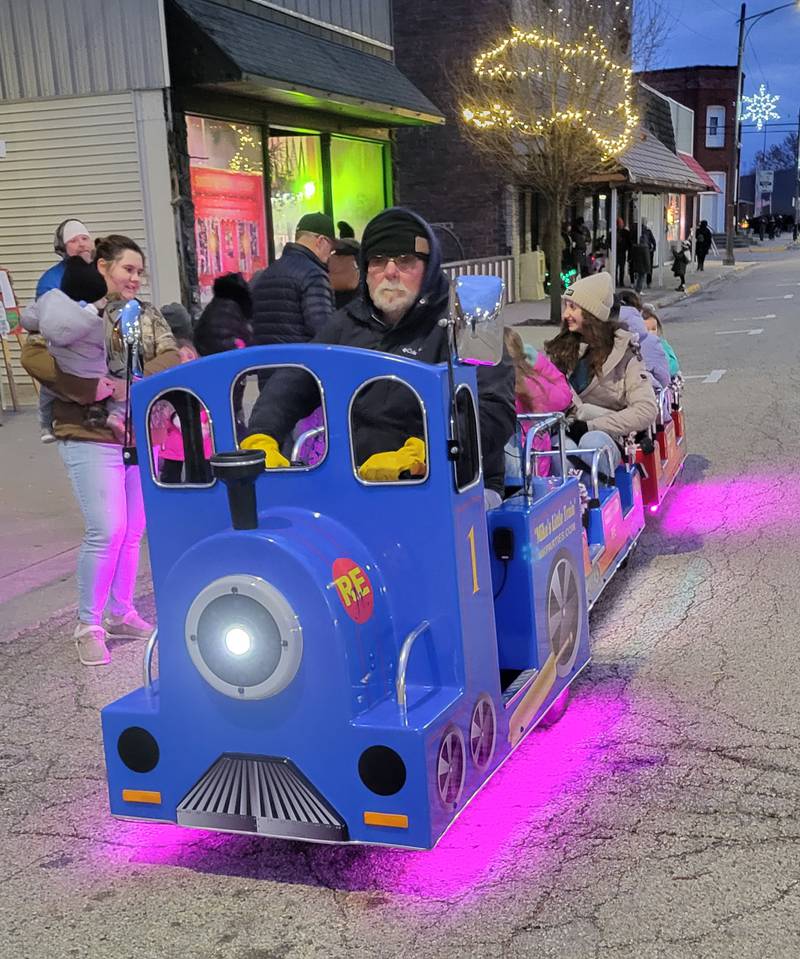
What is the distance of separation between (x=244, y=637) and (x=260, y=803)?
472 millimetres

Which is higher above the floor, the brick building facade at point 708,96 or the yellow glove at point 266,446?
the brick building facade at point 708,96

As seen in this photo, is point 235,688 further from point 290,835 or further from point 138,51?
point 138,51

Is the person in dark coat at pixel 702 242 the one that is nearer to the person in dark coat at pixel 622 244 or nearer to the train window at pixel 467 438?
the person in dark coat at pixel 622 244

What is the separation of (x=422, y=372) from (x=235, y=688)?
3.27 ft

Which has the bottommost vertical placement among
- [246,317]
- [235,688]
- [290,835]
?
[290,835]

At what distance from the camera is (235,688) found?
3.01 metres

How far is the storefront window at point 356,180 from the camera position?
59.0ft

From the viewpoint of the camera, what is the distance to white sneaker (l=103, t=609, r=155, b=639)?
5.48 meters

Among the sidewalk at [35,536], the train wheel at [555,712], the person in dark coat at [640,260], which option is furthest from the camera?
the person in dark coat at [640,260]

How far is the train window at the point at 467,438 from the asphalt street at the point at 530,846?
116cm

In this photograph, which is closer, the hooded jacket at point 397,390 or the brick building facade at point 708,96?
the hooded jacket at point 397,390

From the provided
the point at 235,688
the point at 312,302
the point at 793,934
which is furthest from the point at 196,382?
the point at 312,302

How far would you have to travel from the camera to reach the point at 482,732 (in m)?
3.23

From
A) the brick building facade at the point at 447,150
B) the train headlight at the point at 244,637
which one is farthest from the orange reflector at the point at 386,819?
the brick building facade at the point at 447,150
